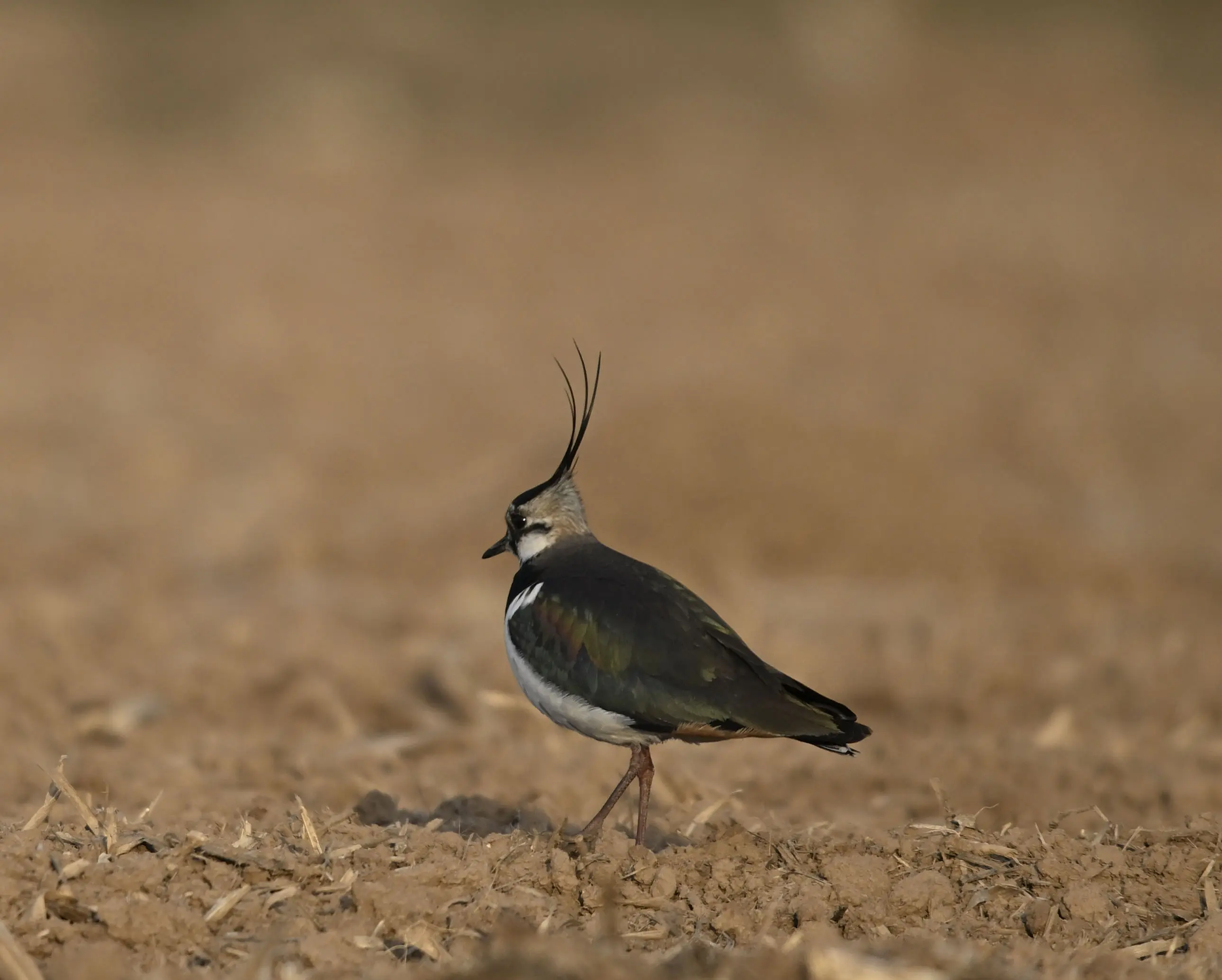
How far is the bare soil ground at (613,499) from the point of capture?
4.92 m

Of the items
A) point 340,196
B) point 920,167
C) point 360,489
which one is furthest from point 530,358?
point 920,167

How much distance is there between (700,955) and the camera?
410 centimetres

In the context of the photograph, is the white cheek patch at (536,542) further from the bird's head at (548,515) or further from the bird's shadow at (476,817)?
the bird's shadow at (476,817)

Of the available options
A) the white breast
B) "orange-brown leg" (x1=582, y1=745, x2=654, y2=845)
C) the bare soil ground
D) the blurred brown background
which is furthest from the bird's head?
the blurred brown background

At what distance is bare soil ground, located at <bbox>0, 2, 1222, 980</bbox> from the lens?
4922 mm

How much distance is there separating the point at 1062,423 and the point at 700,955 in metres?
13.0

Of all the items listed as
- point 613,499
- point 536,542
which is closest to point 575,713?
point 536,542

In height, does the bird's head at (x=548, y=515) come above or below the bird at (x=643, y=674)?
above

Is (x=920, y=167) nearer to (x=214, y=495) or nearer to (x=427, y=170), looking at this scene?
(x=427, y=170)

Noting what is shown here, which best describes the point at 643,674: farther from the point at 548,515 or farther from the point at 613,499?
the point at 613,499

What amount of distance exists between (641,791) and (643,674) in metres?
0.48

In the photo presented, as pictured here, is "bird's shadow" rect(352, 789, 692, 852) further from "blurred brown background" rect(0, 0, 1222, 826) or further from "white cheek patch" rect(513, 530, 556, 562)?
"white cheek patch" rect(513, 530, 556, 562)

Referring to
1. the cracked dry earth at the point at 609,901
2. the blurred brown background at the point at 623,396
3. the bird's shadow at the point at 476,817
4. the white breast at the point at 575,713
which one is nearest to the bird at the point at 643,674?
the white breast at the point at 575,713

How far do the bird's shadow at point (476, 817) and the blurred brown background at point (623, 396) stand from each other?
1.63ft
